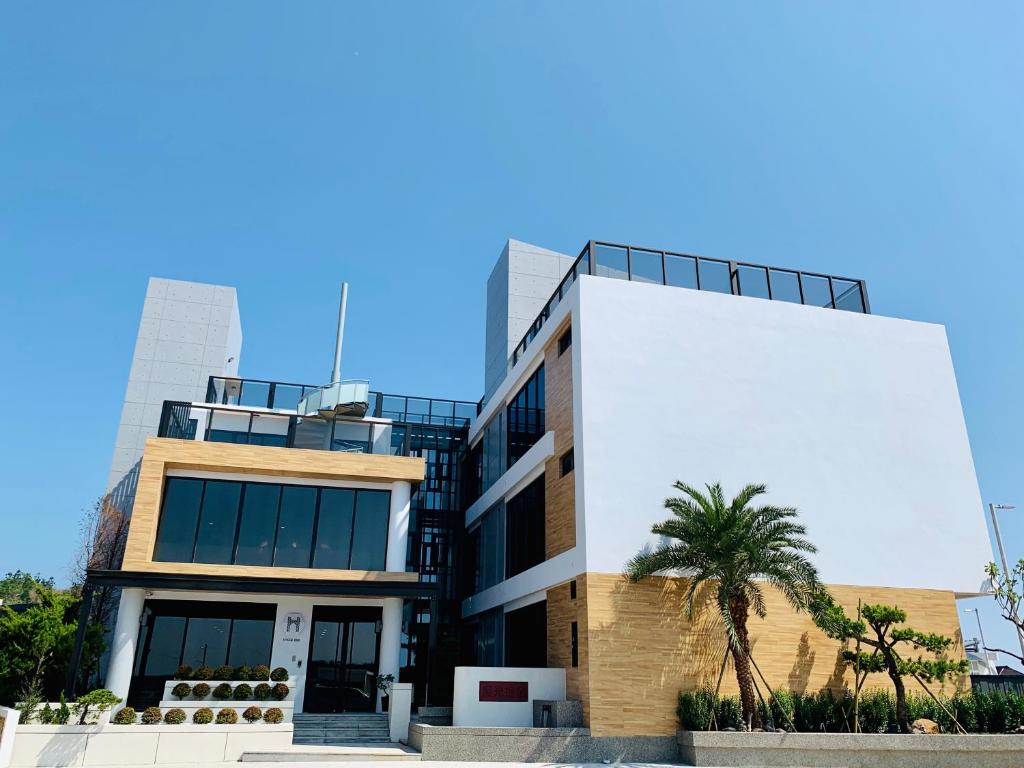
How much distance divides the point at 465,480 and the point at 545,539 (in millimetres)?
10829

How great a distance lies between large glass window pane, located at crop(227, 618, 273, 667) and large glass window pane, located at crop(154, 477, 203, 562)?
258cm

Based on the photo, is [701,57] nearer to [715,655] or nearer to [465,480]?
[715,655]

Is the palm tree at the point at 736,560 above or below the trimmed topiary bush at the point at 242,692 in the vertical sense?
above

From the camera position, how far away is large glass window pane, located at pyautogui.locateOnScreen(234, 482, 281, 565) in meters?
22.5

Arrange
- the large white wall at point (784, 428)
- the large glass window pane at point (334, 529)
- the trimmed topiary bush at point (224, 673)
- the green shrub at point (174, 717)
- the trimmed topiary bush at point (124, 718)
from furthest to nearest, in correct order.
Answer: the large glass window pane at point (334, 529)
the trimmed topiary bush at point (224, 673)
the large white wall at point (784, 428)
the green shrub at point (174, 717)
the trimmed topiary bush at point (124, 718)

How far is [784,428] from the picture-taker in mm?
20938

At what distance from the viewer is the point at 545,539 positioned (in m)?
22.0

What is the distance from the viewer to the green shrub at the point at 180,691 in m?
19.0

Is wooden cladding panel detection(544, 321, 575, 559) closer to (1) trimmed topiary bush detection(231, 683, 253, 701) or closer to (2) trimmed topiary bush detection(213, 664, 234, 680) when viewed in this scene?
(1) trimmed topiary bush detection(231, 683, 253, 701)

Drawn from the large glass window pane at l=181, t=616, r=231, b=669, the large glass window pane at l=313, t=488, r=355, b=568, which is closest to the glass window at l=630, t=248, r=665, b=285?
the large glass window pane at l=313, t=488, r=355, b=568

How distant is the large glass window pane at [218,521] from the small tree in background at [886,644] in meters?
16.3

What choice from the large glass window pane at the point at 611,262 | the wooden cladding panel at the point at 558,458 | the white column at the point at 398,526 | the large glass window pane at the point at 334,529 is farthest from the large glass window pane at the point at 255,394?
the large glass window pane at the point at 611,262

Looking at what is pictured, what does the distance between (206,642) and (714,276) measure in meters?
18.4

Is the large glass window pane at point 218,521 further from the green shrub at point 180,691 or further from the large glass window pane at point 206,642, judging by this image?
the green shrub at point 180,691
